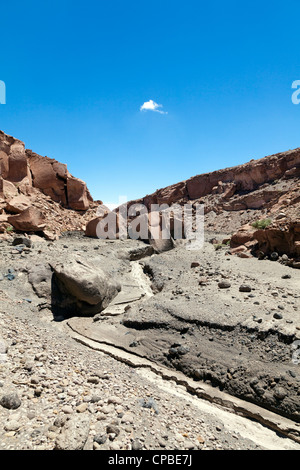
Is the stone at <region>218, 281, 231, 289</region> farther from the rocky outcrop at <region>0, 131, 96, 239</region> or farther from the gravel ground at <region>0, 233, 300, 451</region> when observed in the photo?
the rocky outcrop at <region>0, 131, 96, 239</region>

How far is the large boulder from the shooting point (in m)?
6.02

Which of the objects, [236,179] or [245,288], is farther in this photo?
[236,179]

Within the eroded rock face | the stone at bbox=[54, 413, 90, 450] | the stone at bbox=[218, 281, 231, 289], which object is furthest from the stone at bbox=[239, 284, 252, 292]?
the eroded rock face

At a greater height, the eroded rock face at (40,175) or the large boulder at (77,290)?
the eroded rock face at (40,175)

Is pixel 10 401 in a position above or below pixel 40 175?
below

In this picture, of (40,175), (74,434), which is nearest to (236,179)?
(40,175)

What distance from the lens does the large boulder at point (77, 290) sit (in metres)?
6.02

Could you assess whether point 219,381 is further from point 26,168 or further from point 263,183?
point 263,183

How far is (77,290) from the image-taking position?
600cm

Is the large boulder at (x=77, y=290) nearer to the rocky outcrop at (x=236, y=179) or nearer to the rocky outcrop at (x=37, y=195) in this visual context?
the rocky outcrop at (x=37, y=195)

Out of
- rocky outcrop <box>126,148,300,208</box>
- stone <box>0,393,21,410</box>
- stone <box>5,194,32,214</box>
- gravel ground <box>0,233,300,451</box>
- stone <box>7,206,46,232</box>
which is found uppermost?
rocky outcrop <box>126,148,300,208</box>

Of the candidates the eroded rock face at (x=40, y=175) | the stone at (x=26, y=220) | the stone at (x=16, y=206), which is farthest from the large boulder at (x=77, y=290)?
the eroded rock face at (x=40, y=175)

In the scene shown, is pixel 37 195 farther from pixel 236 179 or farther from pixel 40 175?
pixel 236 179
